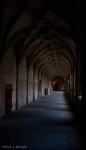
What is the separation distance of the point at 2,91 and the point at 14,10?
4.18 m

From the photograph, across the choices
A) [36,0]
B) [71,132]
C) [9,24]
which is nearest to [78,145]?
[71,132]

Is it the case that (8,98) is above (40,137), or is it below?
above

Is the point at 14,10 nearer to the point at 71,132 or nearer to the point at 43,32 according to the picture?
the point at 43,32

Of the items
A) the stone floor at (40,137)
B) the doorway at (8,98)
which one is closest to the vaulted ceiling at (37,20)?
the doorway at (8,98)

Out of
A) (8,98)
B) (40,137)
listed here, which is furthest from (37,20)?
(40,137)

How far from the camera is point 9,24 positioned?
11.8 metres

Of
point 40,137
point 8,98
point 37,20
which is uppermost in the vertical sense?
point 37,20

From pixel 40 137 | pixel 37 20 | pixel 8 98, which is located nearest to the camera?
pixel 40 137

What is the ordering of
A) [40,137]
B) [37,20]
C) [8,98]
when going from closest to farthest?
[40,137] → [37,20] → [8,98]

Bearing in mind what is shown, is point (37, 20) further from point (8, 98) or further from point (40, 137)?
point (40, 137)

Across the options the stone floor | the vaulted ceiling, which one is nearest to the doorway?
the vaulted ceiling

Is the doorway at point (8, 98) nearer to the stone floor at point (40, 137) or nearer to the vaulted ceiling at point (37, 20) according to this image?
the vaulted ceiling at point (37, 20)

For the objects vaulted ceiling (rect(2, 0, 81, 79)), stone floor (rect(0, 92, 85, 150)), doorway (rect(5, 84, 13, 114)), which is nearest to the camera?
stone floor (rect(0, 92, 85, 150))

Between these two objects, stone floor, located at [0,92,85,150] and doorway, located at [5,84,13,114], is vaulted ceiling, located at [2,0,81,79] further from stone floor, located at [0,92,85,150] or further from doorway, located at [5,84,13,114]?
stone floor, located at [0,92,85,150]
